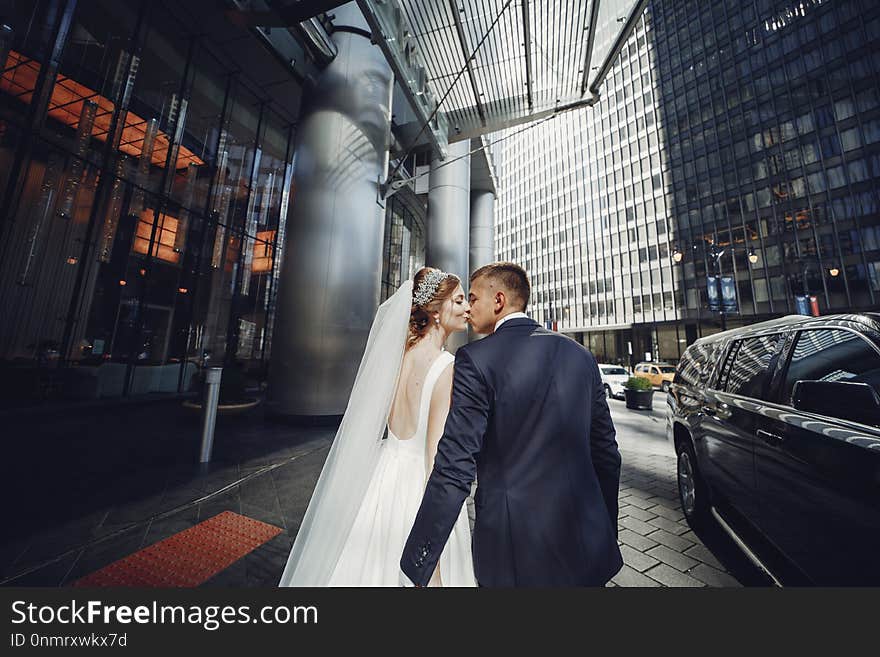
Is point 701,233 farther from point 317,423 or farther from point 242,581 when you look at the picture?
point 242,581

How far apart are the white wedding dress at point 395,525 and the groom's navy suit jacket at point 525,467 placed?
0.72 metres

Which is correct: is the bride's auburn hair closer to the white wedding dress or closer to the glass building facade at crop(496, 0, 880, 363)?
the white wedding dress

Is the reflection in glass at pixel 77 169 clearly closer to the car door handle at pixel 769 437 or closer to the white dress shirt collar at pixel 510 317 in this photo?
the white dress shirt collar at pixel 510 317

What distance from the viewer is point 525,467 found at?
141cm

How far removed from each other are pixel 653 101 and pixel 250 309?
172ft

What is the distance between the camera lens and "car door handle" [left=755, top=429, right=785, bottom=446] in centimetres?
215

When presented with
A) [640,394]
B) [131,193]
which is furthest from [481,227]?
[131,193]

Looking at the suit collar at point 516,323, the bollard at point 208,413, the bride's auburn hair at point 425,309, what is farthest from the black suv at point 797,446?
the bollard at point 208,413

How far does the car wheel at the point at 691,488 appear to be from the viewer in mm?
3270

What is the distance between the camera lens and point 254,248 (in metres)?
13.2

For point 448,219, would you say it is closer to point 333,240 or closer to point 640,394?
point 333,240

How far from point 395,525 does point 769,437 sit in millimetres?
2573

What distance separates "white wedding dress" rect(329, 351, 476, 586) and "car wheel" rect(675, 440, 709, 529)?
105 inches

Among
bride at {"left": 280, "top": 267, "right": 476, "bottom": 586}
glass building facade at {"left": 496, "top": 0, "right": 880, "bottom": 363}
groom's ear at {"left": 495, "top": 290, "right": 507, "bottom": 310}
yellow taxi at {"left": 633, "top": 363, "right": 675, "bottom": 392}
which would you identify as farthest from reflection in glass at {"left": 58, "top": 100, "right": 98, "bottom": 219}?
glass building facade at {"left": 496, "top": 0, "right": 880, "bottom": 363}
